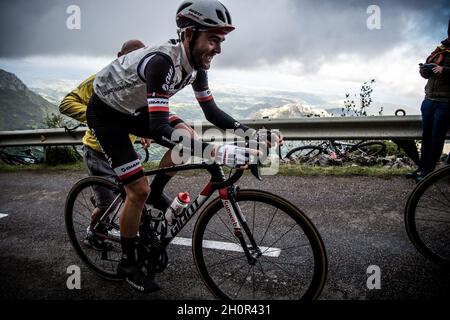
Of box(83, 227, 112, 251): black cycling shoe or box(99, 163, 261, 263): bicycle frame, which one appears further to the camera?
box(83, 227, 112, 251): black cycling shoe

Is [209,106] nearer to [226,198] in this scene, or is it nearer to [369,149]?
[226,198]

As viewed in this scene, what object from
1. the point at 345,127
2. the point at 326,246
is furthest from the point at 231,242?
the point at 345,127

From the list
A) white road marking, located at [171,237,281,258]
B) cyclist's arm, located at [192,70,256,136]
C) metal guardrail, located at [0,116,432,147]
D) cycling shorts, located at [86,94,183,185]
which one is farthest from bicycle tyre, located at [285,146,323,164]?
cycling shorts, located at [86,94,183,185]

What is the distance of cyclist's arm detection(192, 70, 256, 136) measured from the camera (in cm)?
288

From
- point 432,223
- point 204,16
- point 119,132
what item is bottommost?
point 432,223

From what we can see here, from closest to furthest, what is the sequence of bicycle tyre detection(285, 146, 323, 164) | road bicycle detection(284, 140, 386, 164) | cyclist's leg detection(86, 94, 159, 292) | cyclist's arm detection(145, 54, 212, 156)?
1. cyclist's arm detection(145, 54, 212, 156)
2. cyclist's leg detection(86, 94, 159, 292)
3. road bicycle detection(284, 140, 386, 164)
4. bicycle tyre detection(285, 146, 323, 164)

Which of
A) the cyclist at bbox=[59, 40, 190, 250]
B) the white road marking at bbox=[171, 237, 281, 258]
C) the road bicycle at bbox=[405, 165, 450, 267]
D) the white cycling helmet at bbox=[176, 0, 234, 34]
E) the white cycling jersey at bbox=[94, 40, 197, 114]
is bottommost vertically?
the white road marking at bbox=[171, 237, 281, 258]

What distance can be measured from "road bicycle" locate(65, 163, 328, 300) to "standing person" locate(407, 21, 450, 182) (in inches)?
113

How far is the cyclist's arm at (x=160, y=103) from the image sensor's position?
2.18m

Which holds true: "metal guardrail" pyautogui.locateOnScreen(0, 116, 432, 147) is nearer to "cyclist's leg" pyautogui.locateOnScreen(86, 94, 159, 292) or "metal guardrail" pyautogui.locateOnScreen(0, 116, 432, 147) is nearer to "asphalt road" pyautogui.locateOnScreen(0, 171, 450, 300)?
"asphalt road" pyautogui.locateOnScreen(0, 171, 450, 300)

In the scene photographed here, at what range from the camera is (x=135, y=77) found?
250 cm

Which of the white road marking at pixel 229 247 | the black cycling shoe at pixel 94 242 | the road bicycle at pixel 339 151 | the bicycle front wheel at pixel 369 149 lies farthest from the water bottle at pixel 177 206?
the bicycle front wheel at pixel 369 149

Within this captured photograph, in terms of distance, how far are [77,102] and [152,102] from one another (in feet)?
5.52
